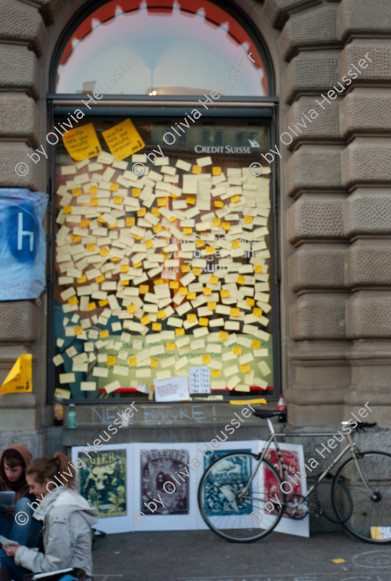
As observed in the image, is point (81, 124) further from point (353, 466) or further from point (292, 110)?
point (353, 466)

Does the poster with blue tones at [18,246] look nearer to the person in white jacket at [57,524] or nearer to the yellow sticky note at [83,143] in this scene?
the yellow sticky note at [83,143]

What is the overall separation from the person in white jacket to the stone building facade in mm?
2616

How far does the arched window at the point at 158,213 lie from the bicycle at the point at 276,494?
107 cm

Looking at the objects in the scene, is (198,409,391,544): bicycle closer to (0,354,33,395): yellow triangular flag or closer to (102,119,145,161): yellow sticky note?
(0,354,33,395): yellow triangular flag

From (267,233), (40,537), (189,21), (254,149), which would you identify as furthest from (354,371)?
(189,21)

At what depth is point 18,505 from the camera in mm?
4992

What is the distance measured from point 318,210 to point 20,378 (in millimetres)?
3590

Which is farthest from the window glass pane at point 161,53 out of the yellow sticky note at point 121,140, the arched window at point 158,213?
the yellow sticky note at point 121,140

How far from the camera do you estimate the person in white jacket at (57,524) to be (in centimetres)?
421

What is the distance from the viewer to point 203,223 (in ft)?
26.9

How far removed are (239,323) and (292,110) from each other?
2.47 meters

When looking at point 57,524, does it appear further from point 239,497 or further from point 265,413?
point 265,413

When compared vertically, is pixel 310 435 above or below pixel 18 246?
below

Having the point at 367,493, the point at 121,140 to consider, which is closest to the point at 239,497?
the point at 367,493
